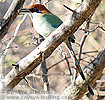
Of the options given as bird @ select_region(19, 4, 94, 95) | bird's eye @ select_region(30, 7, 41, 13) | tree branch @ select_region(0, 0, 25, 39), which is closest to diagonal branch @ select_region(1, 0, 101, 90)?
bird @ select_region(19, 4, 94, 95)

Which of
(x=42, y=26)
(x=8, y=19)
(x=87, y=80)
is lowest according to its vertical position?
(x=87, y=80)

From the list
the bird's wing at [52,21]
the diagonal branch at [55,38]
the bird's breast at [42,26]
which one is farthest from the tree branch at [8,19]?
the diagonal branch at [55,38]

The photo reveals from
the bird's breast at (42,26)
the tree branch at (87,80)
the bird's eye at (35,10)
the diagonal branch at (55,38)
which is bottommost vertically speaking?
the tree branch at (87,80)

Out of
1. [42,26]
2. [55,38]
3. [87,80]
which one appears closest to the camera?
[55,38]

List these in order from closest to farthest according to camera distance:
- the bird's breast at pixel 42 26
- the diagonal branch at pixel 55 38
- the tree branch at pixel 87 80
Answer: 1. the diagonal branch at pixel 55 38
2. the bird's breast at pixel 42 26
3. the tree branch at pixel 87 80

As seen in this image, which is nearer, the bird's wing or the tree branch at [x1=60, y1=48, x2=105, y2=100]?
the bird's wing

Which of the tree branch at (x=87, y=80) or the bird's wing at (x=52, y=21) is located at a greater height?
the bird's wing at (x=52, y=21)

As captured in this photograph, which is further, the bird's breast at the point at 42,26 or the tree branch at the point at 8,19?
the tree branch at the point at 8,19

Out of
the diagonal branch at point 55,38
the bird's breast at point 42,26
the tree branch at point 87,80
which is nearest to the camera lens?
the diagonal branch at point 55,38

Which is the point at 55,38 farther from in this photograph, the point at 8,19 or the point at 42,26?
the point at 8,19

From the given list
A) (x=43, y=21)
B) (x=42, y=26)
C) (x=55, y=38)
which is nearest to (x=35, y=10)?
(x=43, y=21)

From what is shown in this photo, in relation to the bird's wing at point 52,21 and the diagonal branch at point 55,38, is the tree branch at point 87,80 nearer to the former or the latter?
the bird's wing at point 52,21

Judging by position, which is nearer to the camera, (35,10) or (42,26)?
(42,26)

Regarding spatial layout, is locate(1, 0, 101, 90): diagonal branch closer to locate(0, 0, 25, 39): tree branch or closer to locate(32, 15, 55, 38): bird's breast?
locate(32, 15, 55, 38): bird's breast
